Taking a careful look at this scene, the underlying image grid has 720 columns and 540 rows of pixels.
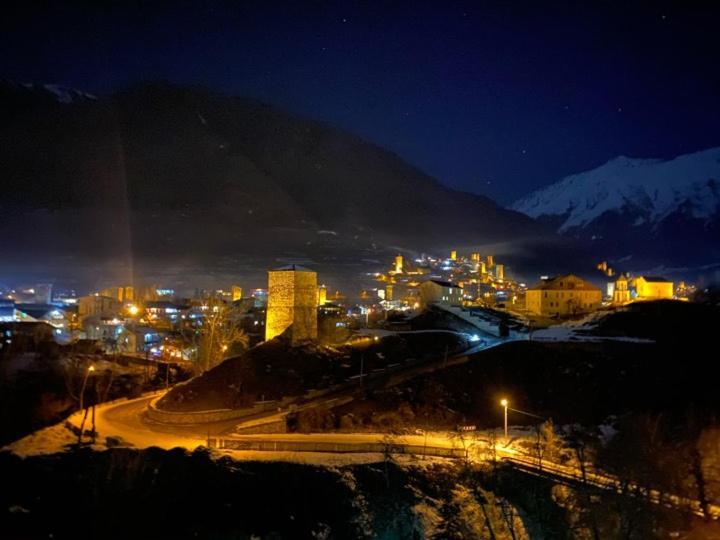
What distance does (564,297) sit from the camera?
176ft

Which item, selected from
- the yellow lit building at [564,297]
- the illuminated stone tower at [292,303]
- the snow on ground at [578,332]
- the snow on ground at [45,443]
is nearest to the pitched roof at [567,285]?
the yellow lit building at [564,297]

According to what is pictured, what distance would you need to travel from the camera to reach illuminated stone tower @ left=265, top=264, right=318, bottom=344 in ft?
120

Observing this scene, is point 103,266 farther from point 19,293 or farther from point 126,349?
point 126,349

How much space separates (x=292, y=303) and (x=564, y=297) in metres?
30.1

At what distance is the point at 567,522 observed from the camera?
19.5 meters

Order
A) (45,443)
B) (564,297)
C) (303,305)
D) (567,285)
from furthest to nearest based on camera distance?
(567,285)
(564,297)
(303,305)
(45,443)

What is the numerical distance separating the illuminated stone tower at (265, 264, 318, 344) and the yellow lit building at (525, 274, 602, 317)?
26.9 metres

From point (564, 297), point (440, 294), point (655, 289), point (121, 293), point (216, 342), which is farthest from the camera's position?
point (121, 293)

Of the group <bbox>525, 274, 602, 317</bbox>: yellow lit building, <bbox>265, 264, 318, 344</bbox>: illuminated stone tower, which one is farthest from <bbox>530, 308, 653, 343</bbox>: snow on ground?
<bbox>265, 264, 318, 344</bbox>: illuminated stone tower

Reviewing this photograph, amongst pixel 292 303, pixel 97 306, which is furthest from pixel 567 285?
pixel 97 306

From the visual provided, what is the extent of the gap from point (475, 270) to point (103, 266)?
74292mm

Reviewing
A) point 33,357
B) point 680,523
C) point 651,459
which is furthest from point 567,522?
point 33,357

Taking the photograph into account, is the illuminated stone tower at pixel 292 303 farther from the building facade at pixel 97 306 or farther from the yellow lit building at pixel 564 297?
the building facade at pixel 97 306

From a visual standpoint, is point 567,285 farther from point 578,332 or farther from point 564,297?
point 578,332
